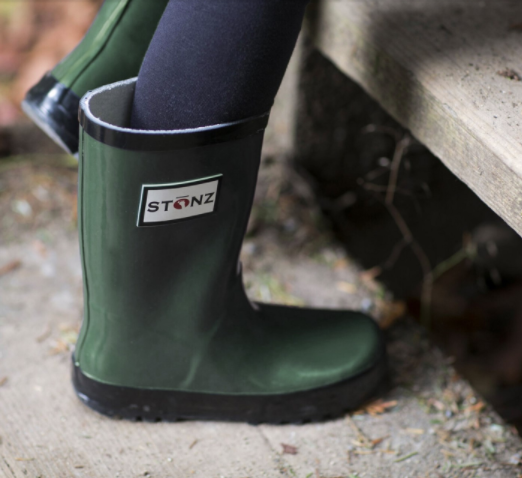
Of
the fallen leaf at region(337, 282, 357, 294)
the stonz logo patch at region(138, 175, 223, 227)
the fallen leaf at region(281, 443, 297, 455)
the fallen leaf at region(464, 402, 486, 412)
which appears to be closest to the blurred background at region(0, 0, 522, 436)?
the fallen leaf at region(337, 282, 357, 294)

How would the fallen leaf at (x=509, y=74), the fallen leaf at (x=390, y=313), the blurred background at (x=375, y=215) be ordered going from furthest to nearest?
the blurred background at (x=375, y=215), the fallen leaf at (x=390, y=313), the fallen leaf at (x=509, y=74)

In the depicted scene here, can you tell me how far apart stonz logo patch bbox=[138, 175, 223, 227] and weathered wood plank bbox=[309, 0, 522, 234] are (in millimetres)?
330

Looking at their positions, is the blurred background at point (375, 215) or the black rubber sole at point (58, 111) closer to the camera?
the black rubber sole at point (58, 111)

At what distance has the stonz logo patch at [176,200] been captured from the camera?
0.78m

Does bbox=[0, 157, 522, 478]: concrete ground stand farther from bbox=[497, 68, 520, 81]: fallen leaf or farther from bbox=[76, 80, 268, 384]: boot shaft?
bbox=[497, 68, 520, 81]: fallen leaf

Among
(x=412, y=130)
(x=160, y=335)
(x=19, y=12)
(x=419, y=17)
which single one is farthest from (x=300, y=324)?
(x=19, y=12)

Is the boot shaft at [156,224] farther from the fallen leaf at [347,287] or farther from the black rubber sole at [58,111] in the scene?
the fallen leaf at [347,287]

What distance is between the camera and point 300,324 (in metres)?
1.04

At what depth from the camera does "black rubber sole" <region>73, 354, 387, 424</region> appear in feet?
3.15

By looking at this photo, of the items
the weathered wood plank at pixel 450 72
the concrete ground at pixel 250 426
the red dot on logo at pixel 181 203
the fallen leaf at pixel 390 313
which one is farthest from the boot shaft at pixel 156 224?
the fallen leaf at pixel 390 313

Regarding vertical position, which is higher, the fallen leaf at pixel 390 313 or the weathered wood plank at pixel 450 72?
→ the weathered wood plank at pixel 450 72

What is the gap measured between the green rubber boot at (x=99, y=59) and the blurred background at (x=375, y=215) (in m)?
0.49

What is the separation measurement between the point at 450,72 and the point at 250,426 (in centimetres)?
61

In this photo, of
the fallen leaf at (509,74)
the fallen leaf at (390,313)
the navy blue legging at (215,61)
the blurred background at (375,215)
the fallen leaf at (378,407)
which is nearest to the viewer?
the navy blue legging at (215,61)
